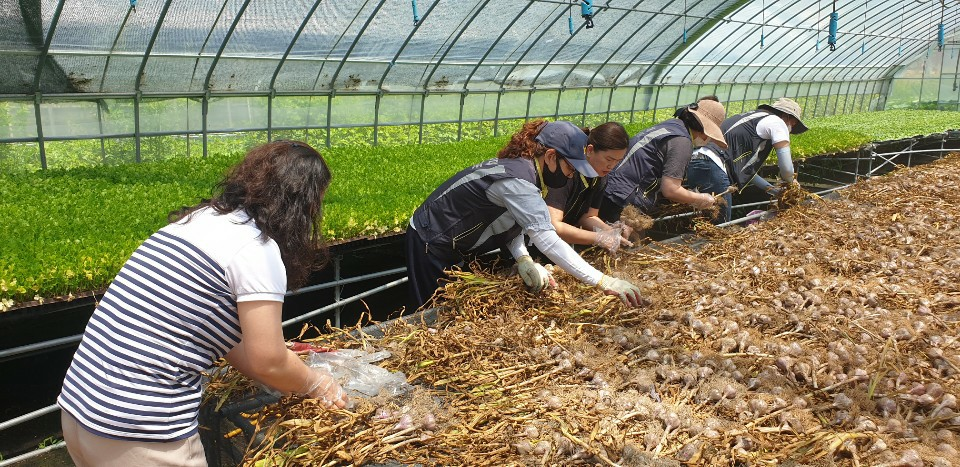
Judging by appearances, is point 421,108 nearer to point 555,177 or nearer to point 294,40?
point 294,40

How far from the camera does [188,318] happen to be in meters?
2.03

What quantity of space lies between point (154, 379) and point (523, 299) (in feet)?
5.31

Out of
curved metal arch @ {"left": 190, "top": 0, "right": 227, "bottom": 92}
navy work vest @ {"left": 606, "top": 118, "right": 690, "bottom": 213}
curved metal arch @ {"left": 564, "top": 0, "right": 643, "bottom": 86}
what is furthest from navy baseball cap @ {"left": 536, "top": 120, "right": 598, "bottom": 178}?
curved metal arch @ {"left": 564, "top": 0, "right": 643, "bottom": 86}

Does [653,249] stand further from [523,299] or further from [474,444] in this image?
[474,444]

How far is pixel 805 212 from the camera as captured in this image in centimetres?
538

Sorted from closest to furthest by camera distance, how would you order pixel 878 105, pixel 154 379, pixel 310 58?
pixel 154 379 → pixel 310 58 → pixel 878 105

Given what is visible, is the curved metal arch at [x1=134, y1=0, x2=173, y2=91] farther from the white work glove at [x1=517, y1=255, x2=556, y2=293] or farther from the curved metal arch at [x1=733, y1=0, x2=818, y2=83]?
the curved metal arch at [x1=733, y1=0, x2=818, y2=83]

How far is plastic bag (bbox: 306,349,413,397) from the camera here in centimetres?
242

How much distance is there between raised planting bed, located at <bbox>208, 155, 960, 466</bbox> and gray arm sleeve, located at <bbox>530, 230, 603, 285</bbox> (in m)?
0.11

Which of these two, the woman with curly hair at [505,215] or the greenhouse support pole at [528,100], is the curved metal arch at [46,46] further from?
the greenhouse support pole at [528,100]

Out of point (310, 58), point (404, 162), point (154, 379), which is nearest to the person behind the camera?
point (154, 379)

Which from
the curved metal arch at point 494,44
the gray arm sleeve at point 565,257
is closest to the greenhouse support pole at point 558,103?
the curved metal arch at point 494,44

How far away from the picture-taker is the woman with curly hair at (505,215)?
329 cm

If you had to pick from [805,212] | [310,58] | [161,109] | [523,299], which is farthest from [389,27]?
[523,299]
